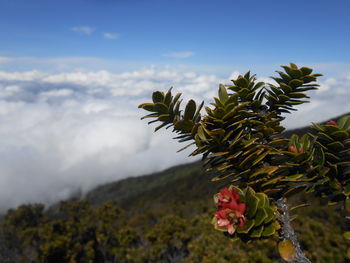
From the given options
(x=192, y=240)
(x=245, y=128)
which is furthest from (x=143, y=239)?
(x=245, y=128)

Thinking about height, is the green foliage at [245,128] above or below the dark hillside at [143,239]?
above

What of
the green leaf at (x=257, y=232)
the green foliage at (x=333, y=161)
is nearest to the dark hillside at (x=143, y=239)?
the green foliage at (x=333, y=161)

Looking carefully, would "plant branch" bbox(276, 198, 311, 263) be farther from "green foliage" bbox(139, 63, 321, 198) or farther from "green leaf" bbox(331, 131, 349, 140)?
"green leaf" bbox(331, 131, 349, 140)

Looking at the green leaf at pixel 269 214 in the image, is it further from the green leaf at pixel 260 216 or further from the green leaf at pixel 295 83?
the green leaf at pixel 295 83

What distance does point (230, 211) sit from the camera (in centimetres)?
148

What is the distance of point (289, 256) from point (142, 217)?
37985mm

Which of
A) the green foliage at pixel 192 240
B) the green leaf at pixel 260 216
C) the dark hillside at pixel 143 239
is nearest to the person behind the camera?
the green leaf at pixel 260 216

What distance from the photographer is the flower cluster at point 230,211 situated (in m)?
1.45

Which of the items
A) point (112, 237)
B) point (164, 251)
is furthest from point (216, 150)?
point (112, 237)

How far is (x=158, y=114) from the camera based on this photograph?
169 centimetres

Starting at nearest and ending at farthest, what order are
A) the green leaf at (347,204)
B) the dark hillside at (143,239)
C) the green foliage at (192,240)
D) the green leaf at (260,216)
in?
the green leaf at (260,216) → the green leaf at (347,204) → the green foliage at (192,240) → the dark hillside at (143,239)

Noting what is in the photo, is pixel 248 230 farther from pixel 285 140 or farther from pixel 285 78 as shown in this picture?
pixel 285 78

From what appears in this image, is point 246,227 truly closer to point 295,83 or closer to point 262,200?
point 262,200

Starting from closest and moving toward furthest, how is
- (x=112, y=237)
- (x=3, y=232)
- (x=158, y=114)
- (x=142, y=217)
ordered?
(x=158, y=114) < (x=112, y=237) < (x=3, y=232) < (x=142, y=217)
